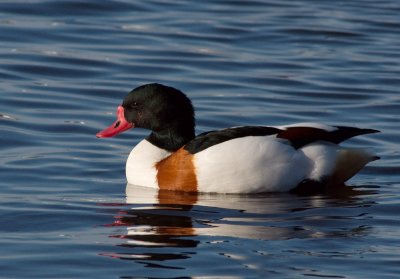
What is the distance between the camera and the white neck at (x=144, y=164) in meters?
10.8

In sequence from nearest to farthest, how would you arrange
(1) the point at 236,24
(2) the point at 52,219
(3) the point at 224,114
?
(2) the point at 52,219, (3) the point at 224,114, (1) the point at 236,24

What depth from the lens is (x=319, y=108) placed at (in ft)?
46.7

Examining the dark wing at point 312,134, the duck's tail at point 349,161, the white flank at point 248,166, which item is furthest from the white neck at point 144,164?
the duck's tail at point 349,161

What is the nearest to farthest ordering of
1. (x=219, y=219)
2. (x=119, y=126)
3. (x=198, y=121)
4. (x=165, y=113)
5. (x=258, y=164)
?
1. (x=219, y=219)
2. (x=258, y=164)
3. (x=165, y=113)
4. (x=119, y=126)
5. (x=198, y=121)

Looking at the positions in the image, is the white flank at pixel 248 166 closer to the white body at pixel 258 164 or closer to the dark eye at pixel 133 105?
the white body at pixel 258 164

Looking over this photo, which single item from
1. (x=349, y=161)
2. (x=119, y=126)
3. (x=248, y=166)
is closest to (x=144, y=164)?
(x=119, y=126)

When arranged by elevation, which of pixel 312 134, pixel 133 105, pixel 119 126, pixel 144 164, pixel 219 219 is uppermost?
pixel 133 105

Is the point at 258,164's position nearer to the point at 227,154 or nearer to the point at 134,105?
the point at 227,154

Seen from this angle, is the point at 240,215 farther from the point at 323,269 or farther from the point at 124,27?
the point at 124,27

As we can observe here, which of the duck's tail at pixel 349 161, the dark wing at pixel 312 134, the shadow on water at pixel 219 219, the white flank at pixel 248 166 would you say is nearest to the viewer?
the shadow on water at pixel 219 219

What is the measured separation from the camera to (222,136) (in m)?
10.5

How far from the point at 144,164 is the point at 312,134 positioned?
1.41 m

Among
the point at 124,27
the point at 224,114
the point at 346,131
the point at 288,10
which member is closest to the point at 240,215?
the point at 346,131

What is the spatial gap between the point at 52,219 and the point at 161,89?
2023 mm
